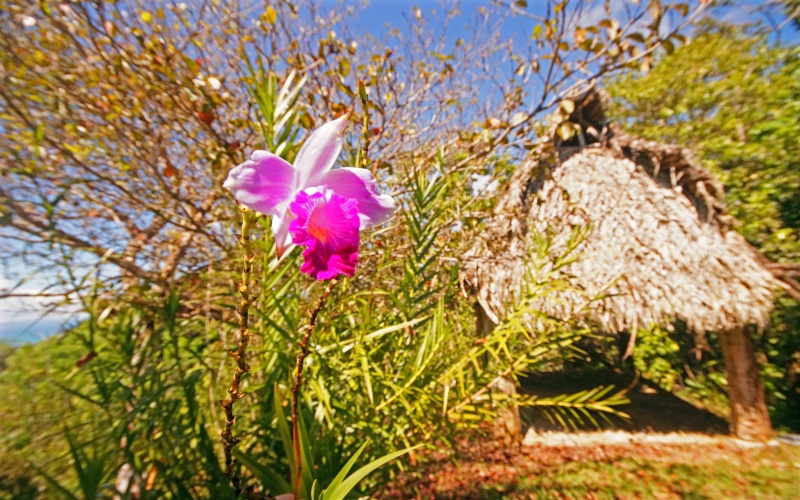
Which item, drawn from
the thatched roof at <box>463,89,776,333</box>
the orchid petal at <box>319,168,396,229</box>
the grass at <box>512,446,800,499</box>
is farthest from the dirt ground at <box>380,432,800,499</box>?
the orchid petal at <box>319,168,396,229</box>

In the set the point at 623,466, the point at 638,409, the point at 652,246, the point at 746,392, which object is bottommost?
the point at 623,466

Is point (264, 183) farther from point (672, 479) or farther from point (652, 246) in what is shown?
point (672, 479)

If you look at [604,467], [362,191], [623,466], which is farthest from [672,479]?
[362,191]

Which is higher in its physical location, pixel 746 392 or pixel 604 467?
pixel 746 392

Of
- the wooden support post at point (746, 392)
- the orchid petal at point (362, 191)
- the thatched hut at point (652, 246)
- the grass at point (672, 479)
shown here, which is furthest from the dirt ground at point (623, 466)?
the orchid petal at point (362, 191)

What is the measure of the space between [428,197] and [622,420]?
22.0ft

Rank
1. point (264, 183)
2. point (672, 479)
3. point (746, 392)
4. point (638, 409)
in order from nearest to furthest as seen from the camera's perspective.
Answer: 1. point (264, 183)
2. point (672, 479)
3. point (746, 392)
4. point (638, 409)

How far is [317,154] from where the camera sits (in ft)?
1.97

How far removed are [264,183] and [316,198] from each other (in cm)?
8

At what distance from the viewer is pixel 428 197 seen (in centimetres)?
135

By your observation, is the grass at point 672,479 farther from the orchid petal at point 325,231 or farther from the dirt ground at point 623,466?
the orchid petal at point 325,231

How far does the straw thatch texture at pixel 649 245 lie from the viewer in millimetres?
4496

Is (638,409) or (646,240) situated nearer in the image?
(646,240)

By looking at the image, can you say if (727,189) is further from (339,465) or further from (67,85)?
(67,85)
